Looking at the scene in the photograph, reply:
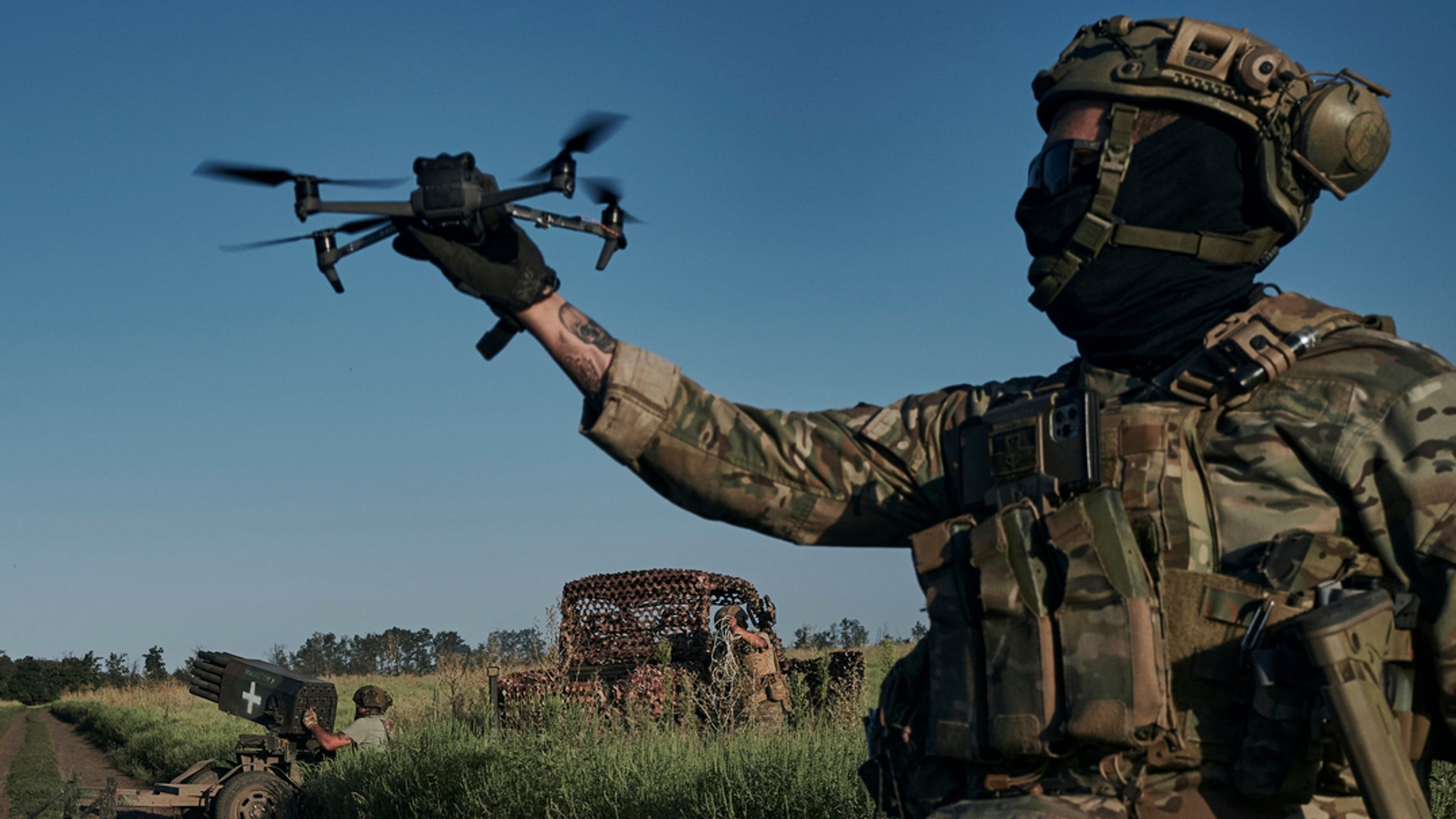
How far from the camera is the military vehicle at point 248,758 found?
11305 mm

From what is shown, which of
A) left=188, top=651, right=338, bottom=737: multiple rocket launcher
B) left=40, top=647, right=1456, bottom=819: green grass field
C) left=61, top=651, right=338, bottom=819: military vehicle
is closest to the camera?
left=40, top=647, right=1456, bottom=819: green grass field

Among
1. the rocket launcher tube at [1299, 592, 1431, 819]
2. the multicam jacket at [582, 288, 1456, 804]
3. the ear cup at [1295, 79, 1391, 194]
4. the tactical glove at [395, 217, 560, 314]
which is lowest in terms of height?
the rocket launcher tube at [1299, 592, 1431, 819]

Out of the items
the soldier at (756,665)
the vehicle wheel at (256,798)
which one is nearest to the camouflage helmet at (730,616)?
the soldier at (756,665)

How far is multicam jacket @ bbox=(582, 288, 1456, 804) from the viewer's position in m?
2.55

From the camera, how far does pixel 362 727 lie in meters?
12.1

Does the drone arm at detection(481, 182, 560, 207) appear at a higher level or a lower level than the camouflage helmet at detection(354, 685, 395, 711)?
higher

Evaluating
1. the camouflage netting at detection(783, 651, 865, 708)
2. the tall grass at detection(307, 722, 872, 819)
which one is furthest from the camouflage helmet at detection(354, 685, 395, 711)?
the camouflage netting at detection(783, 651, 865, 708)

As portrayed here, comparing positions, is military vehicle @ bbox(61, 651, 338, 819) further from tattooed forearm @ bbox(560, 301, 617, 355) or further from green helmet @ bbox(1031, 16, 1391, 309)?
green helmet @ bbox(1031, 16, 1391, 309)

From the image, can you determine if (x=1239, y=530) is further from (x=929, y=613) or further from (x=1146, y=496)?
(x=929, y=613)

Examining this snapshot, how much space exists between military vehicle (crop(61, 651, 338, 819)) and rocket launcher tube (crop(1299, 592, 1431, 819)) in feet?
34.2

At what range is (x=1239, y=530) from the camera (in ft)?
8.83

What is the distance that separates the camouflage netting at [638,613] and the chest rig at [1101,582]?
960cm

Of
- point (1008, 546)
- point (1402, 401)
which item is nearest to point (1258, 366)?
point (1402, 401)

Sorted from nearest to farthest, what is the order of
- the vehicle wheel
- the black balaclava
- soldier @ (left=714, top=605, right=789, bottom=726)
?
the black balaclava, soldier @ (left=714, top=605, right=789, bottom=726), the vehicle wheel
